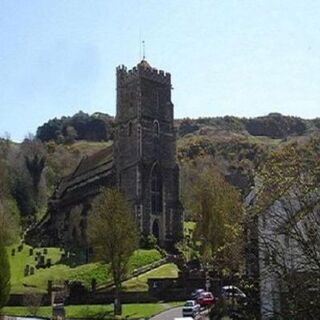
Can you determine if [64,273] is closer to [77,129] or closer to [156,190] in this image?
[156,190]

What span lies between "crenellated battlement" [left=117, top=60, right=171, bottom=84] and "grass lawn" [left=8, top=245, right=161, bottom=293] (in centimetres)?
2377

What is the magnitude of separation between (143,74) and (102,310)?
3949 centimetres

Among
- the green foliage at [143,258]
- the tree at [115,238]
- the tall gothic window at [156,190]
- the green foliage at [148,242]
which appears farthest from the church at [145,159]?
the tree at [115,238]

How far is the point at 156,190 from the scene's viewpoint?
82812 mm

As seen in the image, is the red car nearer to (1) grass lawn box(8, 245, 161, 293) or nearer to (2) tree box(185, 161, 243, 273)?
(2) tree box(185, 161, 243, 273)

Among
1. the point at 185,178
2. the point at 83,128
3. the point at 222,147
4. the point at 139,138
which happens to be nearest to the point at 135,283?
the point at 139,138

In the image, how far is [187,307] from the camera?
43594 mm

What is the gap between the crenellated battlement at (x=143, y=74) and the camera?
84938 millimetres

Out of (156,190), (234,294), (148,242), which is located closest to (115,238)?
(234,294)

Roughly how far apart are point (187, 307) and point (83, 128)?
14977cm

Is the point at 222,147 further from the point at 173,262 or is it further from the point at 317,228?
the point at 317,228

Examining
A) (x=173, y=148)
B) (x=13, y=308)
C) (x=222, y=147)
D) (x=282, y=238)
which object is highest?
(x=222, y=147)

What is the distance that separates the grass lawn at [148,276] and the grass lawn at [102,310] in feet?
11.7

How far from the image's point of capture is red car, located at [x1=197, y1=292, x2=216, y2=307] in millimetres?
47500
